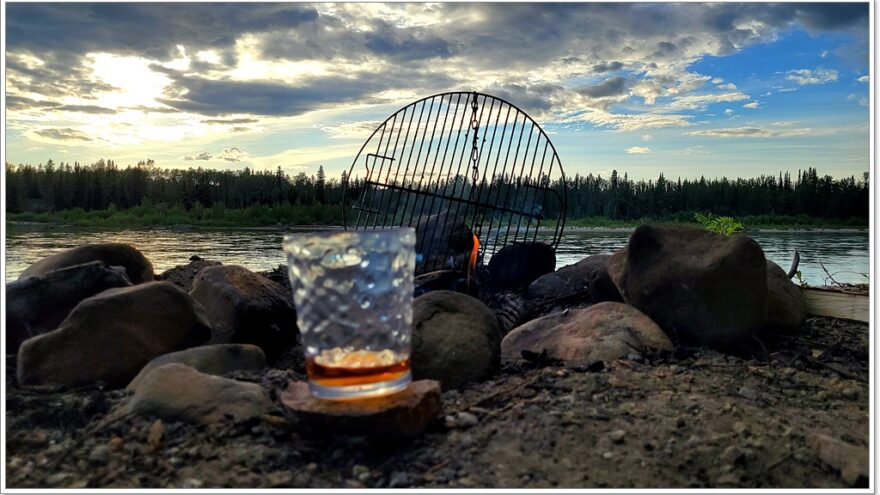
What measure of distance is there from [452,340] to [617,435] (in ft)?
4.14

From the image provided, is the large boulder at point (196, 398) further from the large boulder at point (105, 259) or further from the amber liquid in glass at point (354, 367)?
the large boulder at point (105, 259)

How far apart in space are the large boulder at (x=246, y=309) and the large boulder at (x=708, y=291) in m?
2.71

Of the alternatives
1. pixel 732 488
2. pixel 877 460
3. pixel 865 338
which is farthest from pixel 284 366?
pixel 865 338

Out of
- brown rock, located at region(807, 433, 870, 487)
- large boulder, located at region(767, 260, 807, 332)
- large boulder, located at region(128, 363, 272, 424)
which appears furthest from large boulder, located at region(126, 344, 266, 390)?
large boulder, located at region(767, 260, 807, 332)

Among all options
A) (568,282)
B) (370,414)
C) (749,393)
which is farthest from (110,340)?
(568,282)

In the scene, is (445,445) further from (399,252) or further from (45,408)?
(45,408)

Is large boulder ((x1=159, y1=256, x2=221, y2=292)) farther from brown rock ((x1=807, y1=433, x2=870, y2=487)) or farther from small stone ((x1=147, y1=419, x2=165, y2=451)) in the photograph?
brown rock ((x1=807, y1=433, x2=870, y2=487))

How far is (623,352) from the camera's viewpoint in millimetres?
4387

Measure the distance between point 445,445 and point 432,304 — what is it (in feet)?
4.36

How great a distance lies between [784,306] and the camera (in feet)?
17.4

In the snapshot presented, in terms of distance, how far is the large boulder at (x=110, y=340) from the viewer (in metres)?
4.32

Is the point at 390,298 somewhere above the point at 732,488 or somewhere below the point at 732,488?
above

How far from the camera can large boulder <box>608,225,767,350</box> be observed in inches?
188

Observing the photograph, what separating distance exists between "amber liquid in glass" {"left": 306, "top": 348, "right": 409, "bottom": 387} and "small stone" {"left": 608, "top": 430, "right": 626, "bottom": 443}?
963mm
